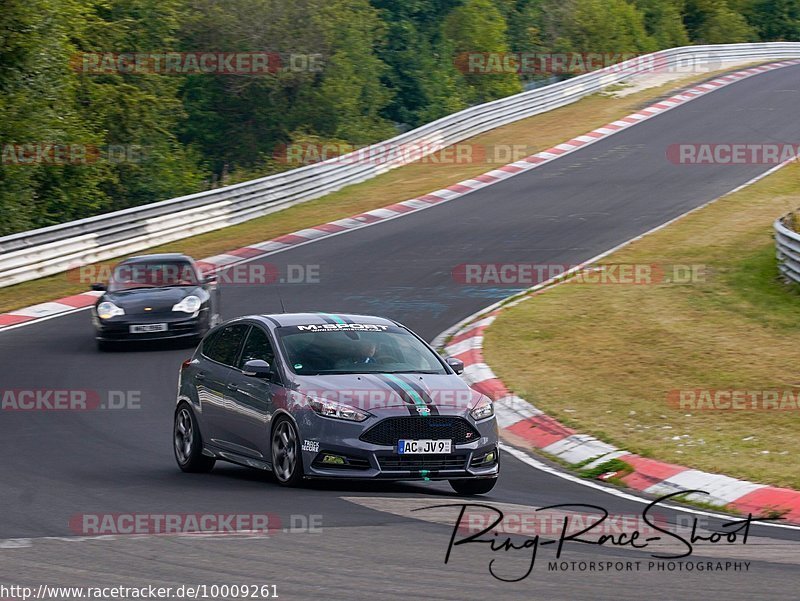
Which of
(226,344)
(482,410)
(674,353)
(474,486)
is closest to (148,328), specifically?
(226,344)

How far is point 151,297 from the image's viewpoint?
1955 cm

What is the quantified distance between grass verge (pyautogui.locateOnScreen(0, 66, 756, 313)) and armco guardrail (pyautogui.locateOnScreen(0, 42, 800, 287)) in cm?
29

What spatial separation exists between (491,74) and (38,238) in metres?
34.1

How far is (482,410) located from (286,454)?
5.30 ft

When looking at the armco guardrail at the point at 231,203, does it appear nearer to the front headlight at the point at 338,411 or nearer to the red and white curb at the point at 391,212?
the red and white curb at the point at 391,212

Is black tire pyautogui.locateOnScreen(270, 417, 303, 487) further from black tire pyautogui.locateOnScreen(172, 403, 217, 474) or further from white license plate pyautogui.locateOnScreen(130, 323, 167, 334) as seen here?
white license plate pyautogui.locateOnScreen(130, 323, 167, 334)

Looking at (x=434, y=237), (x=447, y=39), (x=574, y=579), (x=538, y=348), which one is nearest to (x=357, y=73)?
(x=447, y=39)

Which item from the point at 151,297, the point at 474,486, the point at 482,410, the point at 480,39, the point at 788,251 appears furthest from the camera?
the point at 480,39

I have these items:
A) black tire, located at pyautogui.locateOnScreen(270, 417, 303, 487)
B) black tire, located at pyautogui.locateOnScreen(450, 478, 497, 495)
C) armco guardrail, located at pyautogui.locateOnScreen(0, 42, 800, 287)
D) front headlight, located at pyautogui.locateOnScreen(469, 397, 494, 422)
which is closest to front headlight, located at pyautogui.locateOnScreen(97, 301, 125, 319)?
armco guardrail, located at pyautogui.locateOnScreen(0, 42, 800, 287)

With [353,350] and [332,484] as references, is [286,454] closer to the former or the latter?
[332,484]

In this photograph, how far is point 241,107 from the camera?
46906 mm

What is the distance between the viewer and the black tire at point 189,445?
1198 centimetres

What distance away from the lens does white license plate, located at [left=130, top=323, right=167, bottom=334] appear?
752 inches

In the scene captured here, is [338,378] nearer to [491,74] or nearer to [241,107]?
[241,107]
